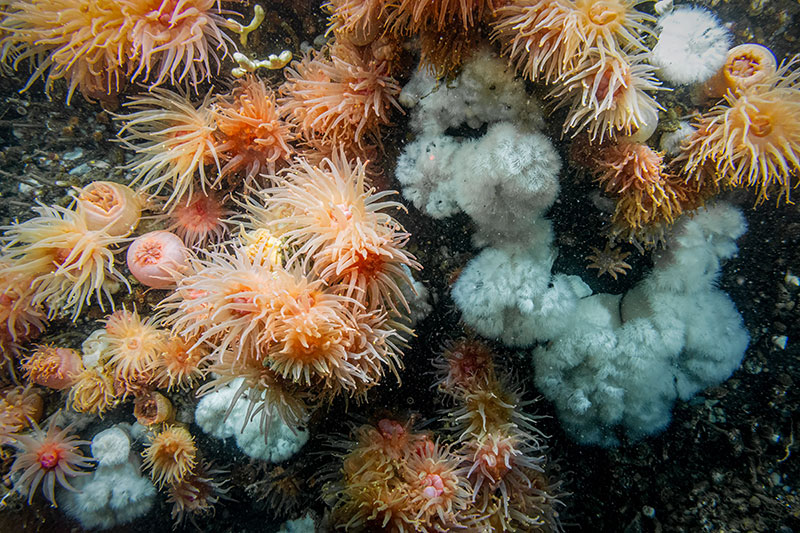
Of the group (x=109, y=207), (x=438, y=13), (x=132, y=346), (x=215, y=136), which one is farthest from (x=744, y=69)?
(x=132, y=346)

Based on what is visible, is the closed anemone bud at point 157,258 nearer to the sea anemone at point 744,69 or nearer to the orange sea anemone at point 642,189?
the orange sea anemone at point 642,189

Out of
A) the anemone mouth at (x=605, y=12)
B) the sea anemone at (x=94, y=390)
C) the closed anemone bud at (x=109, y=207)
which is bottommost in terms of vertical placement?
the sea anemone at (x=94, y=390)

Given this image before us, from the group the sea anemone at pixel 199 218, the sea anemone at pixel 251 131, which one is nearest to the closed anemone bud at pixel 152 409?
the sea anemone at pixel 199 218

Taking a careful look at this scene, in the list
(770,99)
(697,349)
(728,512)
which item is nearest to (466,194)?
(770,99)

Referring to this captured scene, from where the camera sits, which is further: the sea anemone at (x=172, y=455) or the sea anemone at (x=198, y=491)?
the sea anemone at (x=198, y=491)

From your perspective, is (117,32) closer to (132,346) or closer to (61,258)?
(61,258)

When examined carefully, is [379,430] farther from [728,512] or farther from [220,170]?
[728,512]

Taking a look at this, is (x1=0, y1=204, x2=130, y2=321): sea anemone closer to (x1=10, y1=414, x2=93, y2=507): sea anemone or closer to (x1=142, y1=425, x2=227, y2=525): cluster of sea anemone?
(x1=10, y1=414, x2=93, y2=507): sea anemone
